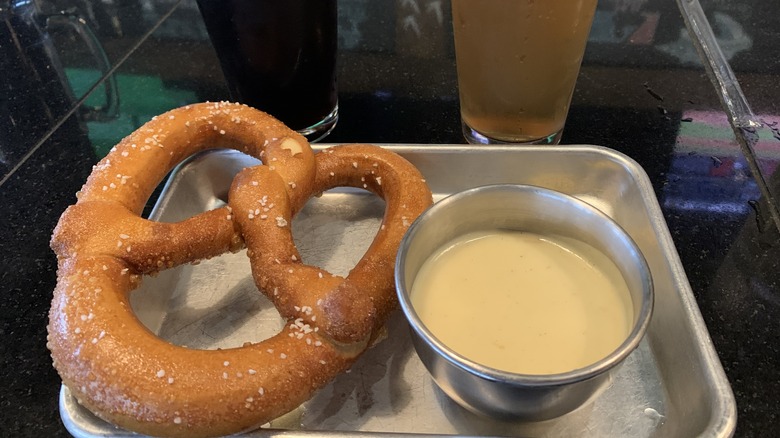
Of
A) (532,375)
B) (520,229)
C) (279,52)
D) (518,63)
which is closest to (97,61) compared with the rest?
(279,52)

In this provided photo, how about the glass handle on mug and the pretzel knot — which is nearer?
the pretzel knot

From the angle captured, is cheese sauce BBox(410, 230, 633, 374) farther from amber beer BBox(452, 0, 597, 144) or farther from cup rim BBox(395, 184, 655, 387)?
amber beer BBox(452, 0, 597, 144)

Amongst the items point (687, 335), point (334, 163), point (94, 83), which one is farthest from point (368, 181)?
point (94, 83)

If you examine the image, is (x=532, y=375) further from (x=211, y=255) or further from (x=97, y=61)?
(x=97, y=61)

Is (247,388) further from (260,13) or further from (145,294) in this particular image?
(260,13)

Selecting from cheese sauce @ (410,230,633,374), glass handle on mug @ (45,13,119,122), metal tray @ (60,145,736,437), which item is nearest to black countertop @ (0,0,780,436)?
glass handle on mug @ (45,13,119,122)

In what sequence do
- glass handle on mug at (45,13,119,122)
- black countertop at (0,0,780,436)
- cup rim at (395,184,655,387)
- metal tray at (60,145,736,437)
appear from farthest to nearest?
1. glass handle on mug at (45,13,119,122)
2. black countertop at (0,0,780,436)
3. metal tray at (60,145,736,437)
4. cup rim at (395,184,655,387)
